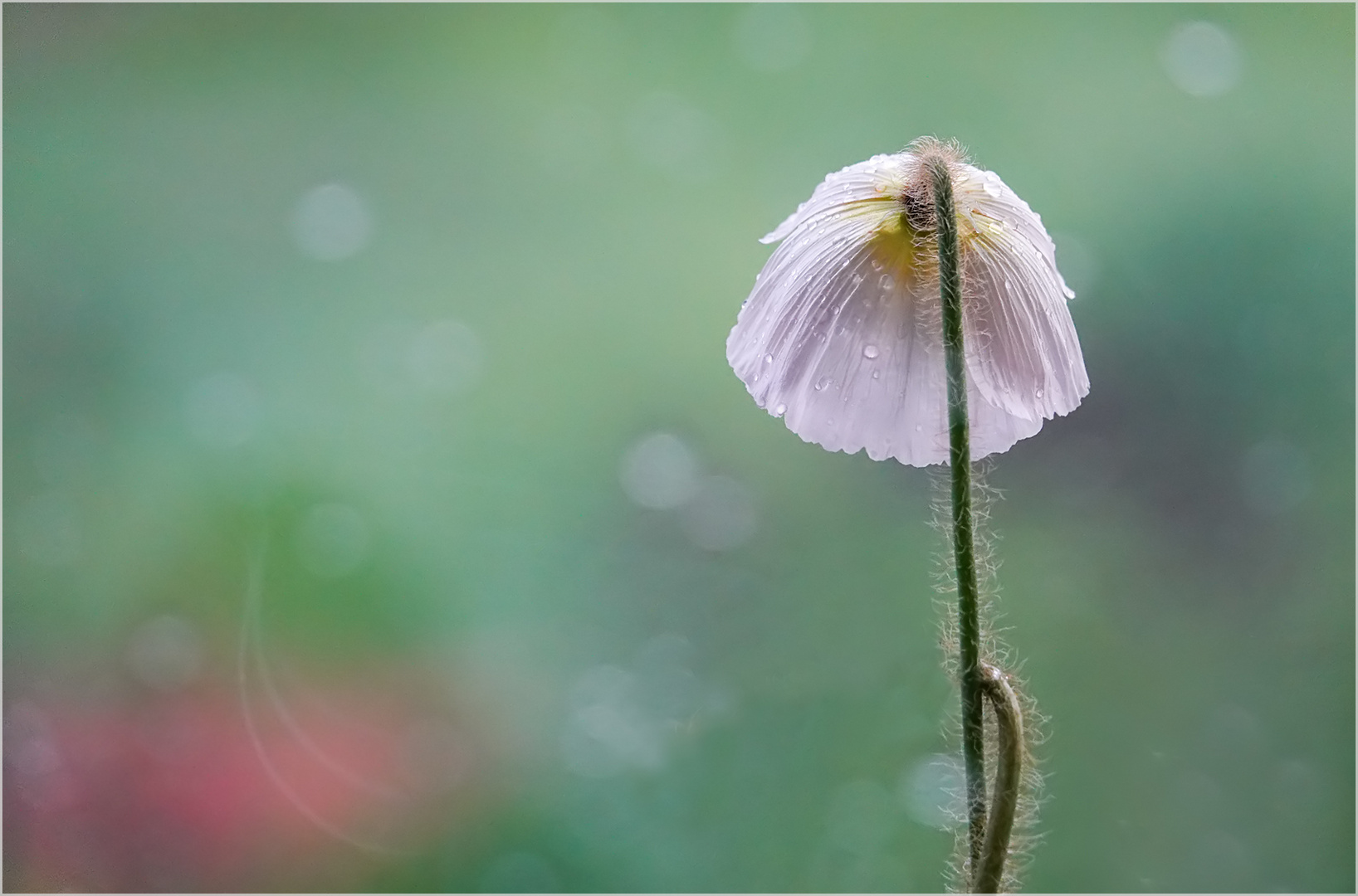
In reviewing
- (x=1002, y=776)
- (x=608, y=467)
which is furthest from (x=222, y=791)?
(x=1002, y=776)

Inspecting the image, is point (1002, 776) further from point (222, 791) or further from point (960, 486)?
point (222, 791)

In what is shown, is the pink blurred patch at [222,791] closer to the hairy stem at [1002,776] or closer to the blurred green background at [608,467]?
the blurred green background at [608,467]

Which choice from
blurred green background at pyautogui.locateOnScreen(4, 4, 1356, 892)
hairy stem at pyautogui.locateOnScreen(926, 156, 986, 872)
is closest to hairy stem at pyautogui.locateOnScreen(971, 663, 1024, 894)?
hairy stem at pyautogui.locateOnScreen(926, 156, 986, 872)

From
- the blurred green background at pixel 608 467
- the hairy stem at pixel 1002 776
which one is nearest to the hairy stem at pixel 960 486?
the hairy stem at pixel 1002 776

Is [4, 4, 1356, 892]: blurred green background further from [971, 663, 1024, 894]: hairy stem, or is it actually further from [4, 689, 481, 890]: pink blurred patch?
[971, 663, 1024, 894]: hairy stem

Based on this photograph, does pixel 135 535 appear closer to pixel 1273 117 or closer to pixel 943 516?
pixel 943 516

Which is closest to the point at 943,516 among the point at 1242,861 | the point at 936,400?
the point at 936,400
